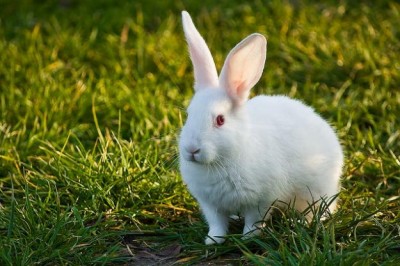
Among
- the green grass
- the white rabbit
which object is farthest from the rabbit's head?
the green grass

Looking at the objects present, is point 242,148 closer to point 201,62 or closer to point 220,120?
point 220,120

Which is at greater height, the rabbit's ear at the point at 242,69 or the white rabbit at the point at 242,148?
the rabbit's ear at the point at 242,69

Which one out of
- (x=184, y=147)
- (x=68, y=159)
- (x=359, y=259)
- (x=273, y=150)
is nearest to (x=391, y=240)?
(x=359, y=259)

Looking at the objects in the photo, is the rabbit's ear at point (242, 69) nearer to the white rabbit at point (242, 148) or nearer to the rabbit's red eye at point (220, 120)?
the white rabbit at point (242, 148)

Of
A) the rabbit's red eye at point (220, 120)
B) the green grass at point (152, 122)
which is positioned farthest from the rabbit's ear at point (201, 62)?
the green grass at point (152, 122)

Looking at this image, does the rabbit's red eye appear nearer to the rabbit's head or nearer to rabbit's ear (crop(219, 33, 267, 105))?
the rabbit's head

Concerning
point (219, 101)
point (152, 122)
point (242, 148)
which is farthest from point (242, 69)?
point (152, 122)
